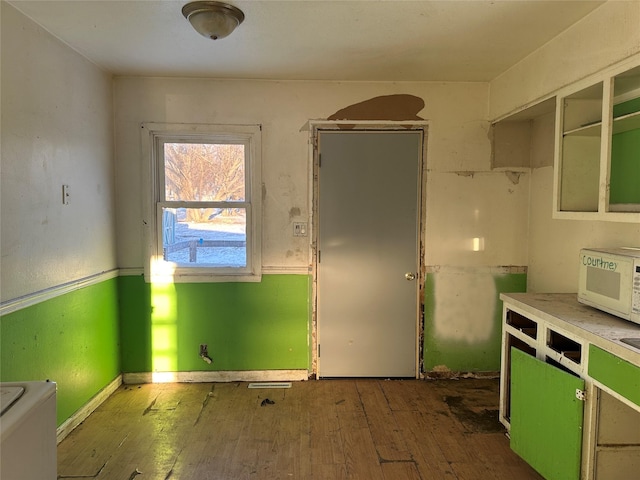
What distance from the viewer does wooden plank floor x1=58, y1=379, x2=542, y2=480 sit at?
88.7 inches

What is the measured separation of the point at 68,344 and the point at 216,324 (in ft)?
3.58

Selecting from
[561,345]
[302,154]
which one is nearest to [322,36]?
[302,154]

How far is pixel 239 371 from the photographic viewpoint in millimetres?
3418

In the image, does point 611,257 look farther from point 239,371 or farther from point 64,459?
point 64,459

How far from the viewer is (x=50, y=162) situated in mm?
2410

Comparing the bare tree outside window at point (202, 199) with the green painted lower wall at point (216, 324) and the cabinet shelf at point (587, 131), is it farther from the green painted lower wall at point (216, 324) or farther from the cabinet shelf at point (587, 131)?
the cabinet shelf at point (587, 131)

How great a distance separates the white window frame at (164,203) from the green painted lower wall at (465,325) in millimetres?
1553

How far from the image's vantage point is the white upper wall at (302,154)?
3.27m

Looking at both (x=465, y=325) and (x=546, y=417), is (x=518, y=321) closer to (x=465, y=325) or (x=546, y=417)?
(x=546, y=417)

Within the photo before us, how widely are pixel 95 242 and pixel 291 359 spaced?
1786mm

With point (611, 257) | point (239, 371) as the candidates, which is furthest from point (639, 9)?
point (239, 371)

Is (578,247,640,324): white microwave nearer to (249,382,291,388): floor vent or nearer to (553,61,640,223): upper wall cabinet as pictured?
(553,61,640,223): upper wall cabinet

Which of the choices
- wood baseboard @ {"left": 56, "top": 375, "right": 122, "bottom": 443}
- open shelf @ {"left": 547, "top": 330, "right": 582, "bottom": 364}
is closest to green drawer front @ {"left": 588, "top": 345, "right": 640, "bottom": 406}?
open shelf @ {"left": 547, "top": 330, "right": 582, "bottom": 364}

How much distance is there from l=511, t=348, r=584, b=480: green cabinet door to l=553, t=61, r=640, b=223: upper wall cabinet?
0.86m
